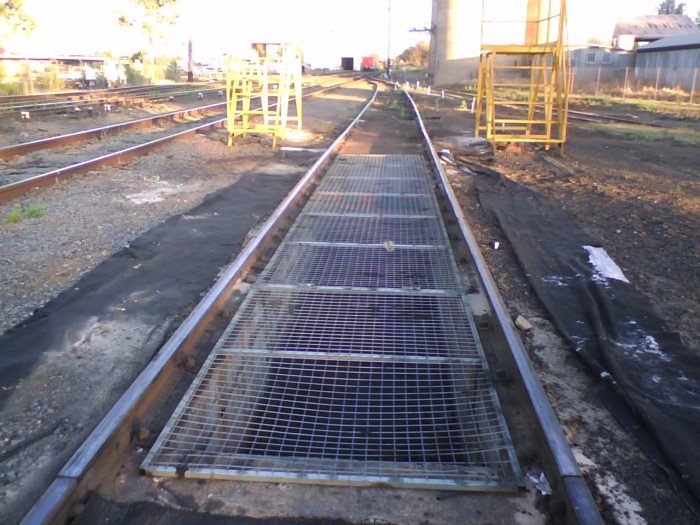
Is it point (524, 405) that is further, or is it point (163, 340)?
point (163, 340)

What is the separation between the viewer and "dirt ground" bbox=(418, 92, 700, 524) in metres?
3.15

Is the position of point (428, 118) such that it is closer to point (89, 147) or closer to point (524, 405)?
point (89, 147)

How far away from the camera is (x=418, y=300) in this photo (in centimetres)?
533

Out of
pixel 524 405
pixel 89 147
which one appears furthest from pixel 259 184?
pixel 524 405

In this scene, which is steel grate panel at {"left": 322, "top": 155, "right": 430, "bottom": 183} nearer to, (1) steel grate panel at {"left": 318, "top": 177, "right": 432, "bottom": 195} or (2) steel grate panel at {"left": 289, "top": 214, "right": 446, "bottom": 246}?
(1) steel grate panel at {"left": 318, "top": 177, "right": 432, "bottom": 195}

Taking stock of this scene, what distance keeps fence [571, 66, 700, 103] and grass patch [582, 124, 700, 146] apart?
46.4 feet

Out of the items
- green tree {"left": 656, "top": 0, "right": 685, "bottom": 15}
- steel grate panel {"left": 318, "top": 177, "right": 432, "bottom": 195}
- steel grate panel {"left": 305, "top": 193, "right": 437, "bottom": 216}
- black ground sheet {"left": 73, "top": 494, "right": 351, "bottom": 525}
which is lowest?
black ground sheet {"left": 73, "top": 494, "right": 351, "bottom": 525}

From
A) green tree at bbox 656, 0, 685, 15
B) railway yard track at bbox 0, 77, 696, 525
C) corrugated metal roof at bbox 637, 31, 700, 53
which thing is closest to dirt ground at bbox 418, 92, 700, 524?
railway yard track at bbox 0, 77, 696, 525

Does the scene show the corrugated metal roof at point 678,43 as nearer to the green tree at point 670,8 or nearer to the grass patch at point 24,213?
the grass patch at point 24,213

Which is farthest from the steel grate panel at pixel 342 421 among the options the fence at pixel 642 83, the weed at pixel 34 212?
the fence at pixel 642 83

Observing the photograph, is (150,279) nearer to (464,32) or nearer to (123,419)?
(123,419)

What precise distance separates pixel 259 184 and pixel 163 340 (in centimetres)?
613

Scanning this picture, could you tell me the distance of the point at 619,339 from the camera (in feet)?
15.3

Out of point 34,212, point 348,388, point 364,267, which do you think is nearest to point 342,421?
point 348,388
